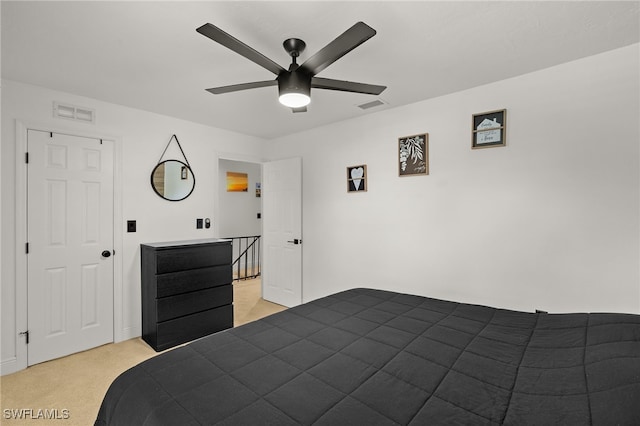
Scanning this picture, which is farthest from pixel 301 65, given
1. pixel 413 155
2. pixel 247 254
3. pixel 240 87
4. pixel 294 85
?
pixel 247 254

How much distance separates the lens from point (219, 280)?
11.2 ft

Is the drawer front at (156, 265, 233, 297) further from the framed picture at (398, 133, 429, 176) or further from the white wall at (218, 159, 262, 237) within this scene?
the white wall at (218, 159, 262, 237)

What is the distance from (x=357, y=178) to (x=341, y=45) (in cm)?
223

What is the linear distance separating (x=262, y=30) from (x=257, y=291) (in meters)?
4.18

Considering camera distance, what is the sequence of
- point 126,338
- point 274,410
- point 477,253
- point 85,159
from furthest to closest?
point 126,338 → point 85,159 → point 477,253 → point 274,410

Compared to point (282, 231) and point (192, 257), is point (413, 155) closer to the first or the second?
point (282, 231)

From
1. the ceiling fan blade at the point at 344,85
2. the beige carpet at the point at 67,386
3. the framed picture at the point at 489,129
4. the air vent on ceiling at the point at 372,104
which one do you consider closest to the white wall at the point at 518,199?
the framed picture at the point at 489,129

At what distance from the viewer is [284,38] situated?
6.37 feet

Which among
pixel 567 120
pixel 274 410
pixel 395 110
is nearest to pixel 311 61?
pixel 274 410

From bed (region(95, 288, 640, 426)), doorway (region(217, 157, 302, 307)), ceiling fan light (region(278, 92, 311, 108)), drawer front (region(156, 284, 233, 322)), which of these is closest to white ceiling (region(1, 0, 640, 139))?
ceiling fan light (region(278, 92, 311, 108))

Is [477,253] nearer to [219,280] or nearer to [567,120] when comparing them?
[567,120]

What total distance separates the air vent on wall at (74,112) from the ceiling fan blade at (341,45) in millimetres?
2560

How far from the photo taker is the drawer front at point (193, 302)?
9.79 feet

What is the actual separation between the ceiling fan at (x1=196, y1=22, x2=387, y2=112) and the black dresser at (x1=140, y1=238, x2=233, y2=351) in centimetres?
189
